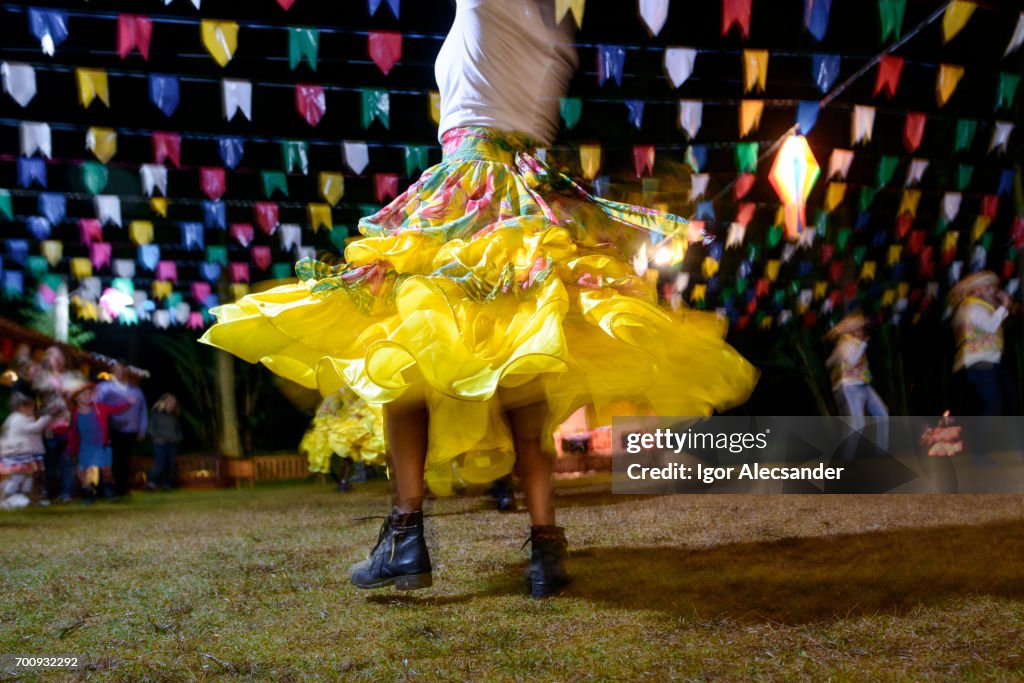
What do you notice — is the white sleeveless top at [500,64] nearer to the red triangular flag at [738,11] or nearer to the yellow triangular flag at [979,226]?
the red triangular flag at [738,11]

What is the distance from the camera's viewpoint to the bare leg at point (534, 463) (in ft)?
6.72

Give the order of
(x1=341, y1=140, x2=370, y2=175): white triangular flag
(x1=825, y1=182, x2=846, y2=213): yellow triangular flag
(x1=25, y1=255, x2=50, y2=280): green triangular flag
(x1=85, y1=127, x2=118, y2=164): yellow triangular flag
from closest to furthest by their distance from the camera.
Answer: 1. (x1=85, y1=127, x2=118, y2=164): yellow triangular flag
2. (x1=341, y1=140, x2=370, y2=175): white triangular flag
3. (x1=825, y1=182, x2=846, y2=213): yellow triangular flag
4. (x1=25, y1=255, x2=50, y2=280): green triangular flag

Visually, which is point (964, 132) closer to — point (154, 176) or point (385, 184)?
point (385, 184)

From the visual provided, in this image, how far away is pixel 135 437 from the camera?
7.98 m

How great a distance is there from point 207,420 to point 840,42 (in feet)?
41.1

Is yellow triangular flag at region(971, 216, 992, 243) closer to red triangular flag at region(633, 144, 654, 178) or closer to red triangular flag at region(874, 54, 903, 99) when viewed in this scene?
red triangular flag at region(874, 54, 903, 99)

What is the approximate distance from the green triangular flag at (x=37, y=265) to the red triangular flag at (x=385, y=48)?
7494mm

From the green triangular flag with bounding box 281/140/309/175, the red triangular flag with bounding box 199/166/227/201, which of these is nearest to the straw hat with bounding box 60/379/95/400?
the red triangular flag with bounding box 199/166/227/201

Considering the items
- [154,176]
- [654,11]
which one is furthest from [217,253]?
[654,11]

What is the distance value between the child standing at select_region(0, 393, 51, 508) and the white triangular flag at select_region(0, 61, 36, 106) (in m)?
2.41

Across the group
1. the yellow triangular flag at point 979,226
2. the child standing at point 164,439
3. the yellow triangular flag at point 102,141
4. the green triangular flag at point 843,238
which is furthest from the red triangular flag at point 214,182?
the yellow triangular flag at point 979,226

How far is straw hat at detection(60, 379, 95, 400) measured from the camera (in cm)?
746

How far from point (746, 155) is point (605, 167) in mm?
1421

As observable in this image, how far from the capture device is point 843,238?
1115 centimetres
